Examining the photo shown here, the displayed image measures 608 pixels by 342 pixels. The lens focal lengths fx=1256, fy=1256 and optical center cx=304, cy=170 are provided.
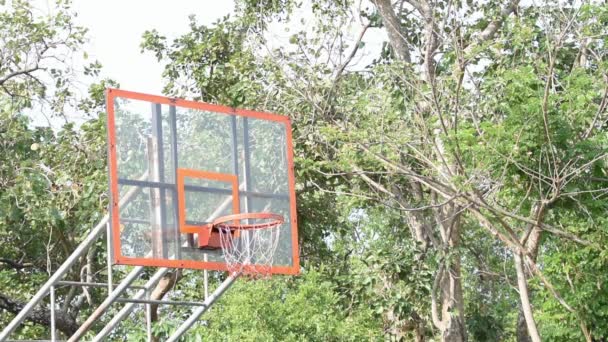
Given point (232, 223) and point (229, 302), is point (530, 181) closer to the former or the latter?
point (232, 223)

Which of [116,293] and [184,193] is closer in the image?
[116,293]

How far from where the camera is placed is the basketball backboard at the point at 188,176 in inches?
337

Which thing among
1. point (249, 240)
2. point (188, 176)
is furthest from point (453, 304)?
point (188, 176)

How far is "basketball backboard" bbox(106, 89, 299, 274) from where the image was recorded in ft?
28.1

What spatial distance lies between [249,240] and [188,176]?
26.0 inches

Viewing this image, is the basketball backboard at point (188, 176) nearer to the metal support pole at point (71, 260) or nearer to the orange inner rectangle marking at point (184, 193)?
the orange inner rectangle marking at point (184, 193)

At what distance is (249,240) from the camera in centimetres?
922

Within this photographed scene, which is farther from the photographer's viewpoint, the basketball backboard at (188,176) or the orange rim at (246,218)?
the orange rim at (246,218)

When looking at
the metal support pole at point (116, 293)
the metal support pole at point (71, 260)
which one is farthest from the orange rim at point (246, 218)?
the metal support pole at point (71, 260)

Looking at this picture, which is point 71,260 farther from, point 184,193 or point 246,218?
point 246,218

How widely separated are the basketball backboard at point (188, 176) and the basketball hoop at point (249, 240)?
0.06 meters

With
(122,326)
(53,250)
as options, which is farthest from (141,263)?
(122,326)

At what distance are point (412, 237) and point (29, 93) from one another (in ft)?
15.6

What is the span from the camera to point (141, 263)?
838 cm
